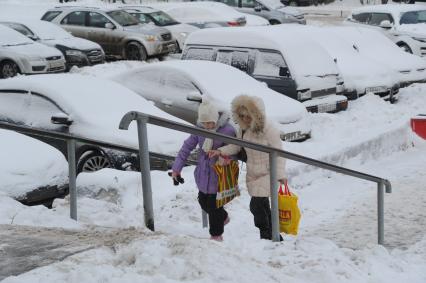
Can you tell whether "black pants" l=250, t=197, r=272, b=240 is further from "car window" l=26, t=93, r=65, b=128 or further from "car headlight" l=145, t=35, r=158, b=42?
"car headlight" l=145, t=35, r=158, b=42

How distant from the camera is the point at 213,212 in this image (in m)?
5.98

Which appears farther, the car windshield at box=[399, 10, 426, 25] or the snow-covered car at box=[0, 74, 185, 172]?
the car windshield at box=[399, 10, 426, 25]

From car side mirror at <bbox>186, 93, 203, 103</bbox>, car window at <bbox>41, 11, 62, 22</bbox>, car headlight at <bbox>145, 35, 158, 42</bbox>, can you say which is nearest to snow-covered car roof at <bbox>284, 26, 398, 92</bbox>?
car side mirror at <bbox>186, 93, 203, 103</bbox>

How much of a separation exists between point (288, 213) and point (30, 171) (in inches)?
105

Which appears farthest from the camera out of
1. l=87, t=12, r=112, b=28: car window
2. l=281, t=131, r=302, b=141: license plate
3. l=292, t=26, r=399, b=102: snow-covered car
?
l=87, t=12, r=112, b=28: car window

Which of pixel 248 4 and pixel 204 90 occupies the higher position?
pixel 204 90

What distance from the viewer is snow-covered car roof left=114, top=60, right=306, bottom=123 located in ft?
35.2

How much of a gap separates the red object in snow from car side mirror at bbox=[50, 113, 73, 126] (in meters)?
6.19

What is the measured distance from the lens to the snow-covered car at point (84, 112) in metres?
8.68

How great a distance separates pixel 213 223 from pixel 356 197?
3.60m

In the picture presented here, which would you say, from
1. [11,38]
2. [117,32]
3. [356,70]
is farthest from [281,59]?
[117,32]

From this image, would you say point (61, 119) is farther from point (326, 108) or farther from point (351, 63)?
point (351, 63)

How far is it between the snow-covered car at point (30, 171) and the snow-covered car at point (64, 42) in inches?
437

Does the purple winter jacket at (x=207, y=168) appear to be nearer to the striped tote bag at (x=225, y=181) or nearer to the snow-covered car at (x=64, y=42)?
the striped tote bag at (x=225, y=181)
